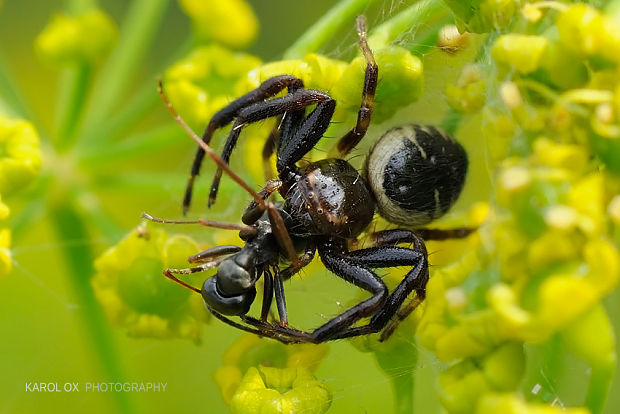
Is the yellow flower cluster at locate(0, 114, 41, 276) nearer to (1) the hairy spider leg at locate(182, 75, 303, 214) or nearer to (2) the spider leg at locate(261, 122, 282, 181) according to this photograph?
(1) the hairy spider leg at locate(182, 75, 303, 214)

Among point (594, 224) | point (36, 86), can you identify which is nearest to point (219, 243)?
point (594, 224)

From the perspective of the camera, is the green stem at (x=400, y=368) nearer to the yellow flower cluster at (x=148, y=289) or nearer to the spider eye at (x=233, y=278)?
the spider eye at (x=233, y=278)

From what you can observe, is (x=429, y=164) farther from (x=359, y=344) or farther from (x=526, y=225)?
(x=526, y=225)

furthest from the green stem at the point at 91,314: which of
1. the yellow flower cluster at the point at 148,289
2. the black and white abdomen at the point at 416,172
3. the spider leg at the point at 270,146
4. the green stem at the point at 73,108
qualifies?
the black and white abdomen at the point at 416,172

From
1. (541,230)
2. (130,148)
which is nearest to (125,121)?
(130,148)

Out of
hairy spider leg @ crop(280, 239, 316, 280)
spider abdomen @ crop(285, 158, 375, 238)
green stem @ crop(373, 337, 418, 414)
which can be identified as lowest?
green stem @ crop(373, 337, 418, 414)

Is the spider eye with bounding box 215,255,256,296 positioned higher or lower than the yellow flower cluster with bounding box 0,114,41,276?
lower

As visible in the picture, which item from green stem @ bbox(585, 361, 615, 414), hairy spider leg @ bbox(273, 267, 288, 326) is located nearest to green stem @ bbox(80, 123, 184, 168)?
hairy spider leg @ bbox(273, 267, 288, 326)

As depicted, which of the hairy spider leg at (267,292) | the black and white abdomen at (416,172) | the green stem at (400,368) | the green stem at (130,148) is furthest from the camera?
the green stem at (130,148)
